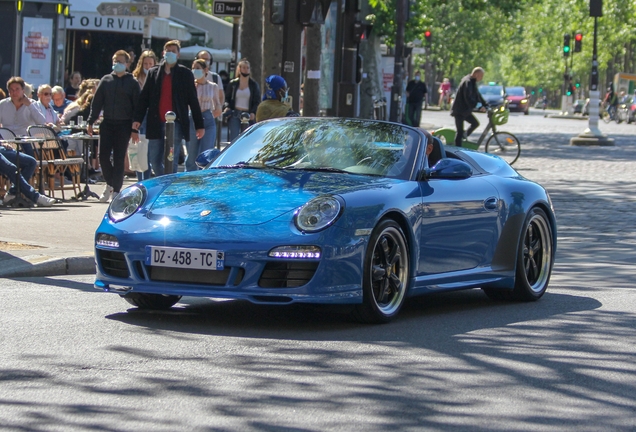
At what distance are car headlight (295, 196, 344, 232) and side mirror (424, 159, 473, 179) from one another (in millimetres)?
1200

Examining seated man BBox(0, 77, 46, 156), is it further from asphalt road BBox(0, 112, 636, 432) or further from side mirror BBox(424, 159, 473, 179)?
side mirror BBox(424, 159, 473, 179)

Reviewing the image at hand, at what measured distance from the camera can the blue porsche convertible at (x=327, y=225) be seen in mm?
7164

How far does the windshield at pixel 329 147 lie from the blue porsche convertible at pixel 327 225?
0.01m

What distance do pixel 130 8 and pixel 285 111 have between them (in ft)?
16.9

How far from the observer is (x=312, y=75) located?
64.1 feet

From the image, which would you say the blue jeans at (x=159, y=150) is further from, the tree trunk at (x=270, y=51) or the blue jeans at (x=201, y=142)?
the tree trunk at (x=270, y=51)

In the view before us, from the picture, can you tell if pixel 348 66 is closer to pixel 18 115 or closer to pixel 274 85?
pixel 18 115

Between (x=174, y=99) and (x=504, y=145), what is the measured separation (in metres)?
12.8

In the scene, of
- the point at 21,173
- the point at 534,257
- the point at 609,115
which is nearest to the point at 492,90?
the point at 609,115

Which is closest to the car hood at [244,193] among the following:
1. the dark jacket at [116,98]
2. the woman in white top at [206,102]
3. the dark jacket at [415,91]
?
the dark jacket at [116,98]

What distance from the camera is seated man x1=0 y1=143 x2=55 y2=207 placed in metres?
14.5

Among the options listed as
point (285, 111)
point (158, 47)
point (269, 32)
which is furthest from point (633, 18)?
point (285, 111)

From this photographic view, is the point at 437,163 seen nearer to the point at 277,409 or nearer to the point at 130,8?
the point at 277,409

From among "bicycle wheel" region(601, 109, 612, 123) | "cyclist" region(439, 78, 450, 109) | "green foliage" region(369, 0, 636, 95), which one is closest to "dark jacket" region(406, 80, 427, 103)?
"green foliage" region(369, 0, 636, 95)
